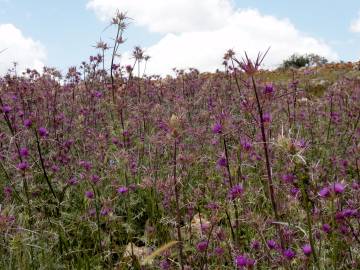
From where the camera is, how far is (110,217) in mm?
3801

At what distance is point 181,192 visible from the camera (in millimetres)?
5027

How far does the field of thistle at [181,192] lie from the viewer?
9.97 feet

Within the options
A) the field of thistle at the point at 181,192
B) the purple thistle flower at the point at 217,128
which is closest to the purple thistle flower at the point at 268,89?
the field of thistle at the point at 181,192

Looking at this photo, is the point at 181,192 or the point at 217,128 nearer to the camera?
the point at 217,128

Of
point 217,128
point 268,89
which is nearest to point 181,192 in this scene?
point 217,128

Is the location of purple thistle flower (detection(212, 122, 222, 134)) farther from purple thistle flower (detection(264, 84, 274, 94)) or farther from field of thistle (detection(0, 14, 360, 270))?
purple thistle flower (detection(264, 84, 274, 94))

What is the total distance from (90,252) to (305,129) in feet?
15.5

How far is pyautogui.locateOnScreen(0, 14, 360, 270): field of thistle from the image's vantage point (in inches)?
120

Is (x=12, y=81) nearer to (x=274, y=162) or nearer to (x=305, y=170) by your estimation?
(x=274, y=162)

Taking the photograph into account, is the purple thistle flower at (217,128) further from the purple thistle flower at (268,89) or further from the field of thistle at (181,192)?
the purple thistle flower at (268,89)

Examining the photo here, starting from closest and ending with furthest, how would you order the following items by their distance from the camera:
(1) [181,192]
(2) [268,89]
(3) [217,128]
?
(2) [268,89] → (3) [217,128] → (1) [181,192]

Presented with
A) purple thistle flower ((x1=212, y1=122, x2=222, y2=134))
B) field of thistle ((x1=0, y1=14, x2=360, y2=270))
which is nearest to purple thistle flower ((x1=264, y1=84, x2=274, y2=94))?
field of thistle ((x1=0, y1=14, x2=360, y2=270))

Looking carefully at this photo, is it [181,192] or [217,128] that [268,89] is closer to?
[217,128]

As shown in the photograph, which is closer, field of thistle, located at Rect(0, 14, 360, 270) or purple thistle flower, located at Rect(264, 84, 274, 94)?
purple thistle flower, located at Rect(264, 84, 274, 94)
